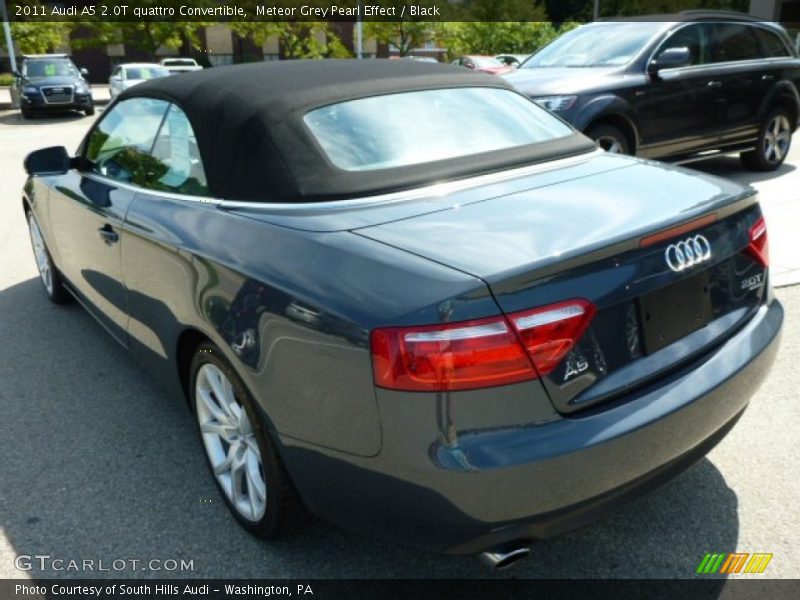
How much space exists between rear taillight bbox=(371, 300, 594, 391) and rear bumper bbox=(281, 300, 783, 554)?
0.20 feet

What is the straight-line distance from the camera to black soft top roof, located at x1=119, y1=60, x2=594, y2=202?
8.66ft

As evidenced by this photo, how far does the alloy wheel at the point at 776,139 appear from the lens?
904 centimetres

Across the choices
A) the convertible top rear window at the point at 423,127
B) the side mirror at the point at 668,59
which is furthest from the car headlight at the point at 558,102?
the convertible top rear window at the point at 423,127

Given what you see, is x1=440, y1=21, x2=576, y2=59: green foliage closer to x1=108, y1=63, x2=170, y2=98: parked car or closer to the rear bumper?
x1=108, y1=63, x2=170, y2=98: parked car

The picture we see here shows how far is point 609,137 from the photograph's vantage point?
7543 mm

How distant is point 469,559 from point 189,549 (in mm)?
1013

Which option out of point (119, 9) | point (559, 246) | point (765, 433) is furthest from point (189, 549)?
point (119, 9)

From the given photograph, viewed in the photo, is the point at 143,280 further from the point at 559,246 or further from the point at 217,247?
the point at 559,246

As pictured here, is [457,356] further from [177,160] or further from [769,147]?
[769,147]

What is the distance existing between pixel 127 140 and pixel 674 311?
277cm

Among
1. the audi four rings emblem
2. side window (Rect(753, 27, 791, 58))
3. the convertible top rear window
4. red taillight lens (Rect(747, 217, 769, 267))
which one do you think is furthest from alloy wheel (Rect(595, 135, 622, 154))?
the audi four rings emblem

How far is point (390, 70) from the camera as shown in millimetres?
3350

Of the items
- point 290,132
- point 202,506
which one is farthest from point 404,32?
point 202,506

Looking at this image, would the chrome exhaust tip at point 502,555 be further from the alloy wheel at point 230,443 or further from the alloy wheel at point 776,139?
the alloy wheel at point 776,139
